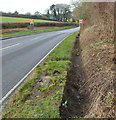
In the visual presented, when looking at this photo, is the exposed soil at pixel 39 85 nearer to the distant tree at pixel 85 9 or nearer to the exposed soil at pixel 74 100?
the exposed soil at pixel 74 100

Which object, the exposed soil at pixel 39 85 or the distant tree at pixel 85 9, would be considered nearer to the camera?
the exposed soil at pixel 39 85

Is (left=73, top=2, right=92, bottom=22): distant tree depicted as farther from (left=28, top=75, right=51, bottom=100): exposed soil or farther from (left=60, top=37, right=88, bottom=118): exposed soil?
(left=28, top=75, right=51, bottom=100): exposed soil

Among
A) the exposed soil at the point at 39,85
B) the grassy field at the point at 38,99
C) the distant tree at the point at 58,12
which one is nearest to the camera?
the grassy field at the point at 38,99

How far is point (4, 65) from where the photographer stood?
8477 mm

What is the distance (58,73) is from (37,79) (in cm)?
104

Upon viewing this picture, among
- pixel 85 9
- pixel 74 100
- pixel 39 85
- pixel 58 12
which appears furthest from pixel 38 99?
pixel 58 12

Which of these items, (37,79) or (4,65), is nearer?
(37,79)

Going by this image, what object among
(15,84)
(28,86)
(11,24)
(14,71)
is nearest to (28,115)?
(28,86)

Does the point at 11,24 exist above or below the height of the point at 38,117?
above

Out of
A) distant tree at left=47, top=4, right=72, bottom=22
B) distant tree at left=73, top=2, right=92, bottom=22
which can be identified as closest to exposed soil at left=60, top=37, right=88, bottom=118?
distant tree at left=73, top=2, right=92, bottom=22

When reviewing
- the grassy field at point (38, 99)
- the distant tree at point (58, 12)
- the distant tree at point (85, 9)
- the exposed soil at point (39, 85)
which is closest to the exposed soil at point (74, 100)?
the grassy field at point (38, 99)

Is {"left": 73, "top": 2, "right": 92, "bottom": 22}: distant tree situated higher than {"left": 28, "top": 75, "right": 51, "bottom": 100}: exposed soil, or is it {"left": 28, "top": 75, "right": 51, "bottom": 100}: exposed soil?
{"left": 73, "top": 2, "right": 92, "bottom": 22}: distant tree

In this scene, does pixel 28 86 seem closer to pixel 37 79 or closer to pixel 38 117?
pixel 37 79

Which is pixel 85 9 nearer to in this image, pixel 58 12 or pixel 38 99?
pixel 38 99
